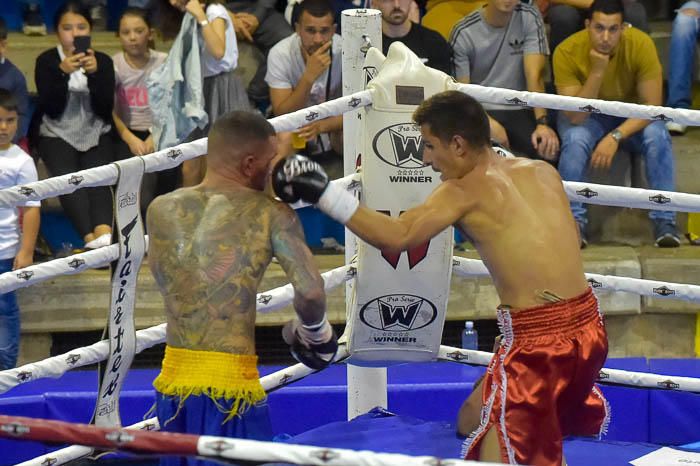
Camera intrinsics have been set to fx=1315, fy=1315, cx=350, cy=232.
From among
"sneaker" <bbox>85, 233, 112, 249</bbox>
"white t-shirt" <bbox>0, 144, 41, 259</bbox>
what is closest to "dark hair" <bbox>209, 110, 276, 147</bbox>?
"white t-shirt" <bbox>0, 144, 41, 259</bbox>

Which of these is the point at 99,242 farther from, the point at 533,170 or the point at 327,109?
the point at 533,170

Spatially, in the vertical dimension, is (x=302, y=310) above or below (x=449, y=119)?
below

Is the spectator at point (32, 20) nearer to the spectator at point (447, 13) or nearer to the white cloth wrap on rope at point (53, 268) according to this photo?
the spectator at point (447, 13)

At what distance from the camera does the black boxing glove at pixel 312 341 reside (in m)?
3.21

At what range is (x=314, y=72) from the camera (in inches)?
221

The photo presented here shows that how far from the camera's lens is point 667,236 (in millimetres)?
5977

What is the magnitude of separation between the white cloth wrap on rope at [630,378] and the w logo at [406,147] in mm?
660

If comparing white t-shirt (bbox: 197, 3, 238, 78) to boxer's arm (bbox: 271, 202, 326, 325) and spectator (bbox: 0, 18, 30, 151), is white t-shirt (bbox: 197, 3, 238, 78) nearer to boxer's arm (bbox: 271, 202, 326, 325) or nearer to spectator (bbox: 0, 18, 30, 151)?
spectator (bbox: 0, 18, 30, 151)

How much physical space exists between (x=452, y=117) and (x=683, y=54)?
10.8ft

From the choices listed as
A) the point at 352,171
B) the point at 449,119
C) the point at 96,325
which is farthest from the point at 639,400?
the point at 96,325

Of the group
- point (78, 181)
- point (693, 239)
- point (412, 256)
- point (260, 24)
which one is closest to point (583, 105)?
point (412, 256)

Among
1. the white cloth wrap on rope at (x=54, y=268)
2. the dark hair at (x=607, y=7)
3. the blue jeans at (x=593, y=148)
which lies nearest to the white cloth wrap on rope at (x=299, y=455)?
the white cloth wrap on rope at (x=54, y=268)

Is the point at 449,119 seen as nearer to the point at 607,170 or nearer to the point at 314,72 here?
the point at 314,72

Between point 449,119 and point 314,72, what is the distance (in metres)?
2.31
